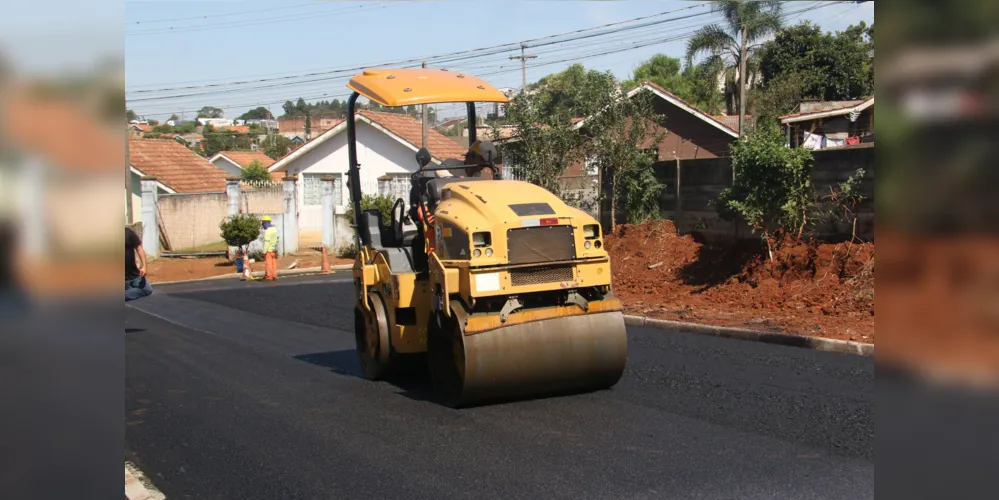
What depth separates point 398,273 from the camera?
7902 mm

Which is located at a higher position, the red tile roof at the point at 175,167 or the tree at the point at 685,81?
the tree at the point at 685,81

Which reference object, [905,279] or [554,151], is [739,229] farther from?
[905,279]

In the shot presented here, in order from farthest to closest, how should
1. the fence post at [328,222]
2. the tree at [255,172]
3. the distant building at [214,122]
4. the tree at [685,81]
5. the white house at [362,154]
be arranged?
the distant building at [214,122], the tree at [255,172], the tree at [685,81], the white house at [362,154], the fence post at [328,222]

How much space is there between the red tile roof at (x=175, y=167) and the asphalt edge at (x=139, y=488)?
29.2m

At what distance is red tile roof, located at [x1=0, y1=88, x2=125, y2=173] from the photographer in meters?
1.71

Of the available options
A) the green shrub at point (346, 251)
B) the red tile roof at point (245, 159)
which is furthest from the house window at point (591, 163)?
the red tile roof at point (245, 159)

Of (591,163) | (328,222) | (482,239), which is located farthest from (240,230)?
(482,239)

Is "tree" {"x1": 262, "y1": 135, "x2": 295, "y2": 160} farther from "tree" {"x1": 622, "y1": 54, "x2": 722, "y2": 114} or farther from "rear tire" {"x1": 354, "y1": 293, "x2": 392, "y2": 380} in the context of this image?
"rear tire" {"x1": 354, "y1": 293, "x2": 392, "y2": 380}

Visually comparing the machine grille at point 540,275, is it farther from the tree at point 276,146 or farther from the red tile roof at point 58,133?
the tree at point 276,146

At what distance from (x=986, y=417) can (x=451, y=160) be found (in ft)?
23.1

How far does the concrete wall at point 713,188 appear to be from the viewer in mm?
12047

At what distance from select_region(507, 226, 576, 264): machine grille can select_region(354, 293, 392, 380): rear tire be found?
185 cm

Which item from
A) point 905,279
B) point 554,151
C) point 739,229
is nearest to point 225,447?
point 905,279

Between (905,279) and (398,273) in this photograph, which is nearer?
(905,279)
